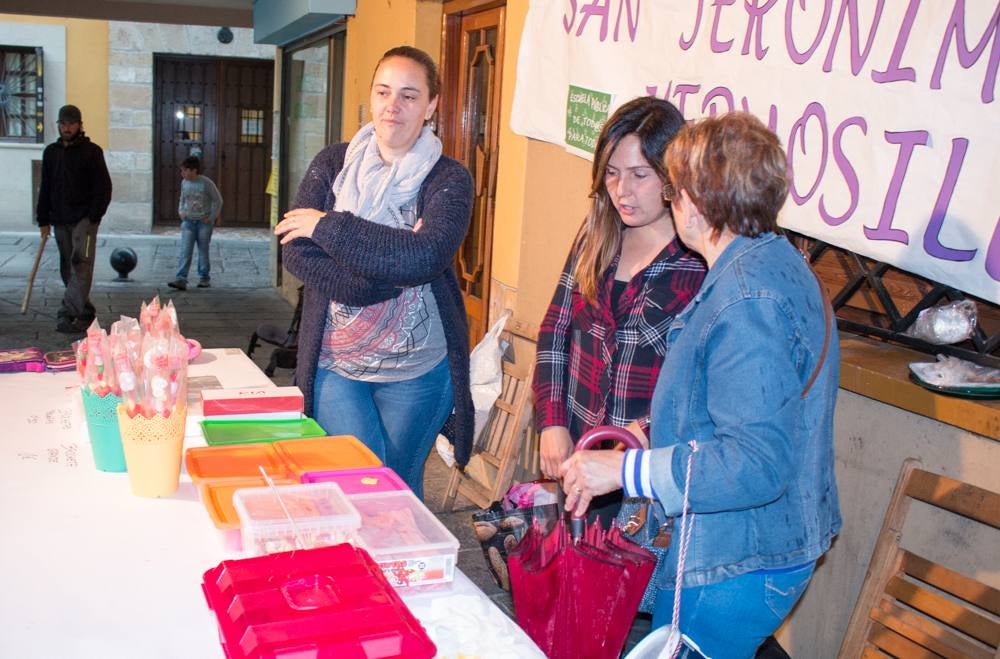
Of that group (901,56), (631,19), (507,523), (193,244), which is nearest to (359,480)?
(507,523)

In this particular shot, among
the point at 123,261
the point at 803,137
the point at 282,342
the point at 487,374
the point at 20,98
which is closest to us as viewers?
the point at 803,137

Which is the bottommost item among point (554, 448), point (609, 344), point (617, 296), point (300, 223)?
point (554, 448)

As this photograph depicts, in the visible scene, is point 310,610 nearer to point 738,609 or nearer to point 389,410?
point 738,609

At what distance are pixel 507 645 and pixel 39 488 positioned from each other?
1105 millimetres

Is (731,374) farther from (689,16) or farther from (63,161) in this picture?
(63,161)

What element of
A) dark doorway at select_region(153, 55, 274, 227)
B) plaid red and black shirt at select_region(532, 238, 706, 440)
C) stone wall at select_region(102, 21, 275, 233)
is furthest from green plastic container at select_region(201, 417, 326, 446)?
dark doorway at select_region(153, 55, 274, 227)

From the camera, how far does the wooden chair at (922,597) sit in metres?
2.14

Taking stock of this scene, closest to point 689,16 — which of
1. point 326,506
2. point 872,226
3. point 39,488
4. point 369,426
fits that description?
point 872,226

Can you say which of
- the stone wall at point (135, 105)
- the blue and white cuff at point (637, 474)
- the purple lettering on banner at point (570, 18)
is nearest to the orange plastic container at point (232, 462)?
the blue and white cuff at point (637, 474)

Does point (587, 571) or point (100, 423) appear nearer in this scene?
point (587, 571)

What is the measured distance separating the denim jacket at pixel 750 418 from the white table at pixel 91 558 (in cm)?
39

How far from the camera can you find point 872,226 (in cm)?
243

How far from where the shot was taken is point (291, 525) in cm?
160

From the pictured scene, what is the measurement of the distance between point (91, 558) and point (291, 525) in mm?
388
